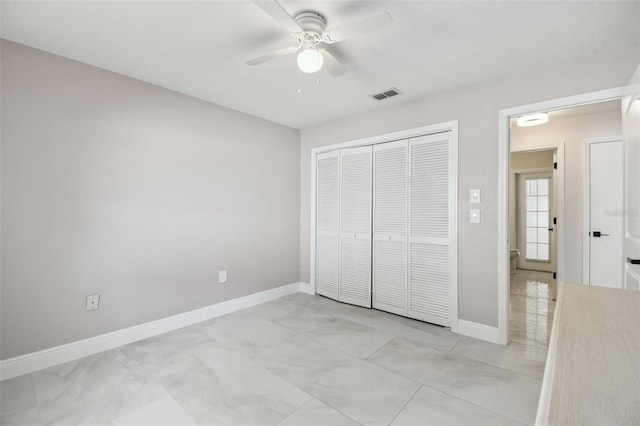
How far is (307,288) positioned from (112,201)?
2.64 meters

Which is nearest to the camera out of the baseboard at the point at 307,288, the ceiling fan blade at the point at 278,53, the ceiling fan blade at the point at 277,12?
the ceiling fan blade at the point at 277,12

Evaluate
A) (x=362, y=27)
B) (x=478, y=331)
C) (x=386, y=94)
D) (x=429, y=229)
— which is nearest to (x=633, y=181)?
(x=429, y=229)

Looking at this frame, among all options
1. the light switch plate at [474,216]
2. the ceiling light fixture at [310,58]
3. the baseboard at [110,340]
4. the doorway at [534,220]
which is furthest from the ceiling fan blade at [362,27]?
the doorway at [534,220]

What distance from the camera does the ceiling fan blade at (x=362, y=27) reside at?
4.83 ft

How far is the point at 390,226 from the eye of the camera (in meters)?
3.41

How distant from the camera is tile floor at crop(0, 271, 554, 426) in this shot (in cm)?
170

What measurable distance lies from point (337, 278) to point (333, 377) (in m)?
1.86

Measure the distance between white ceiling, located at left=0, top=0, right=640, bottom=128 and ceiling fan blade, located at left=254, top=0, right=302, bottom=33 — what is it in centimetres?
20

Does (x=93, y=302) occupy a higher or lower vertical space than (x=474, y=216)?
lower

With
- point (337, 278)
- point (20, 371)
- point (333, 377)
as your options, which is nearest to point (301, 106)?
point (337, 278)

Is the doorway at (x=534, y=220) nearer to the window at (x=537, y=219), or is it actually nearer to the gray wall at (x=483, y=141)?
the window at (x=537, y=219)

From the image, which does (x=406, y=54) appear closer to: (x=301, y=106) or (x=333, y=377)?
(x=301, y=106)

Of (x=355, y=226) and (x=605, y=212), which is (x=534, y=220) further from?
(x=355, y=226)

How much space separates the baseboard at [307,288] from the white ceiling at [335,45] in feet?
8.64
